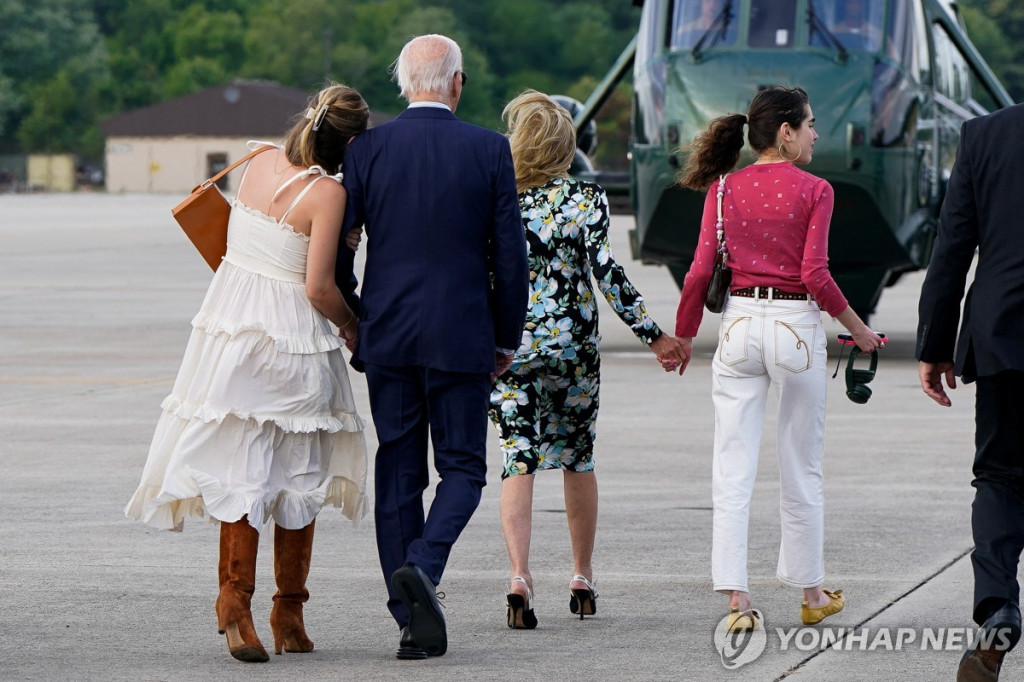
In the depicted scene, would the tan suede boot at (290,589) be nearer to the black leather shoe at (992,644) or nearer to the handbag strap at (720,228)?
the handbag strap at (720,228)

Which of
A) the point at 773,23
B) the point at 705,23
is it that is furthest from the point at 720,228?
the point at 705,23

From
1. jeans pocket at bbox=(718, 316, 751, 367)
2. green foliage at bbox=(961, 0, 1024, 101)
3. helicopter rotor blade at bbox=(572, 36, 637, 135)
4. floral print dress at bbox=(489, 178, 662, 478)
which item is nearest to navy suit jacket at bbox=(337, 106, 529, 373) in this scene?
floral print dress at bbox=(489, 178, 662, 478)

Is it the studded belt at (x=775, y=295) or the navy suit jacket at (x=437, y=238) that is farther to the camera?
the studded belt at (x=775, y=295)

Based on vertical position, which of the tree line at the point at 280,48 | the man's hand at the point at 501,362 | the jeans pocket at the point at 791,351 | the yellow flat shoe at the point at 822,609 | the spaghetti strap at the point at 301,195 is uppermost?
the spaghetti strap at the point at 301,195

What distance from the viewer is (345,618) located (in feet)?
19.2

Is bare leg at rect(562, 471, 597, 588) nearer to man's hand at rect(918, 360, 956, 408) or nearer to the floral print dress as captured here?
the floral print dress

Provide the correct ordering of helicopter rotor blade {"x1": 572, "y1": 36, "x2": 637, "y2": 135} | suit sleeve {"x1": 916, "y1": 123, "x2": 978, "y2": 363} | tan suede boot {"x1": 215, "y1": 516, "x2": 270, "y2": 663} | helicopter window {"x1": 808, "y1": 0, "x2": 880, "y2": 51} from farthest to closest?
1. helicopter rotor blade {"x1": 572, "y1": 36, "x2": 637, "y2": 135}
2. helicopter window {"x1": 808, "y1": 0, "x2": 880, "y2": 51}
3. tan suede boot {"x1": 215, "y1": 516, "x2": 270, "y2": 663}
4. suit sleeve {"x1": 916, "y1": 123, "x2": 978, "y2": 363}

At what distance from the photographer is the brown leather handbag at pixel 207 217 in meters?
5.56

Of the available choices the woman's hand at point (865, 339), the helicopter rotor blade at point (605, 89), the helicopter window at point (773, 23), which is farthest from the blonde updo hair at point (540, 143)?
the helicopter rotor blade at point (605, 89)

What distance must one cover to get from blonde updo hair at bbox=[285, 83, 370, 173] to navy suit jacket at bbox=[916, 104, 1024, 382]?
1741mm

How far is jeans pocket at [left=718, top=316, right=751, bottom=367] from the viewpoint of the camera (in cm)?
562

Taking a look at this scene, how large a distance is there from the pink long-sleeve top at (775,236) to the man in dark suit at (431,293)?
0.64 metres

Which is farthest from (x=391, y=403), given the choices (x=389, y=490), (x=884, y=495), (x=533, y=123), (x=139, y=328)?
(x=139, y=328)

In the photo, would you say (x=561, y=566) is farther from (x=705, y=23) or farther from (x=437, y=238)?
(x=705, y=23)
